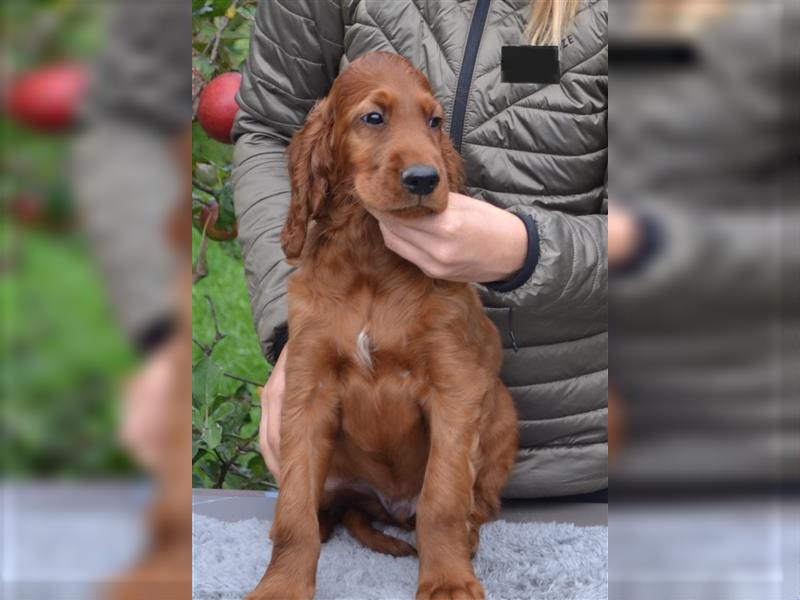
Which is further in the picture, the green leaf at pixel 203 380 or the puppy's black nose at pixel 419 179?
the green leaf at pixel 203 380

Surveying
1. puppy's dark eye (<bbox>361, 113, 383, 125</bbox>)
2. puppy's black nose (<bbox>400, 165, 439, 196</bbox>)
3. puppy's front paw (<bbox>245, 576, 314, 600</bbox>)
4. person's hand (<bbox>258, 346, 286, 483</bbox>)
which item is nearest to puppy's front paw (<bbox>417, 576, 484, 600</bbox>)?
puppy's front paw (<bbox>245, 576, 314, 600</bbox>)

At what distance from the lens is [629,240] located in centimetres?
71

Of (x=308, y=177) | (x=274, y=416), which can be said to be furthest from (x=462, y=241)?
(x=274, y=416)

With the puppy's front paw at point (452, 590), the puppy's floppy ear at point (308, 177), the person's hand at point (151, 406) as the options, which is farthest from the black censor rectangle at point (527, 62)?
the person's hand at point (151, 406)

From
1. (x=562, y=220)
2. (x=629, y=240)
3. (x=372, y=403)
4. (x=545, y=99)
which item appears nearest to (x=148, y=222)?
(x=629, y=240)

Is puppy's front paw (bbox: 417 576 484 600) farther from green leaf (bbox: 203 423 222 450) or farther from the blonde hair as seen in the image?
the blonde hair

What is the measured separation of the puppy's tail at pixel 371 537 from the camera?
171 centimetres

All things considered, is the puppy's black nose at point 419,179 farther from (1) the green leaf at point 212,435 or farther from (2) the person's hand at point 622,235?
(1) the green leaf at point 212,435

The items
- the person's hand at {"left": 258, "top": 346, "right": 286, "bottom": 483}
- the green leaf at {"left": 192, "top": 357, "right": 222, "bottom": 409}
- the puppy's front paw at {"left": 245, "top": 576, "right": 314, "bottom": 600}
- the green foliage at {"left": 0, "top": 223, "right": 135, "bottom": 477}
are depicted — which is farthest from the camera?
the green leaf at {"left": 192, "top": 357, "right": 222, "bottom": 409}

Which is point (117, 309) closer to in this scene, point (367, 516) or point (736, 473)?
point (736, 473)

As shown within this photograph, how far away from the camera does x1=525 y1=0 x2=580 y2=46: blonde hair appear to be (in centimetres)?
191

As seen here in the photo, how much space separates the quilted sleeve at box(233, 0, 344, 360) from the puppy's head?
1.26 feet

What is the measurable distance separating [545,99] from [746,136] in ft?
4.58

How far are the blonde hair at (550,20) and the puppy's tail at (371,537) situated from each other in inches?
43.5
